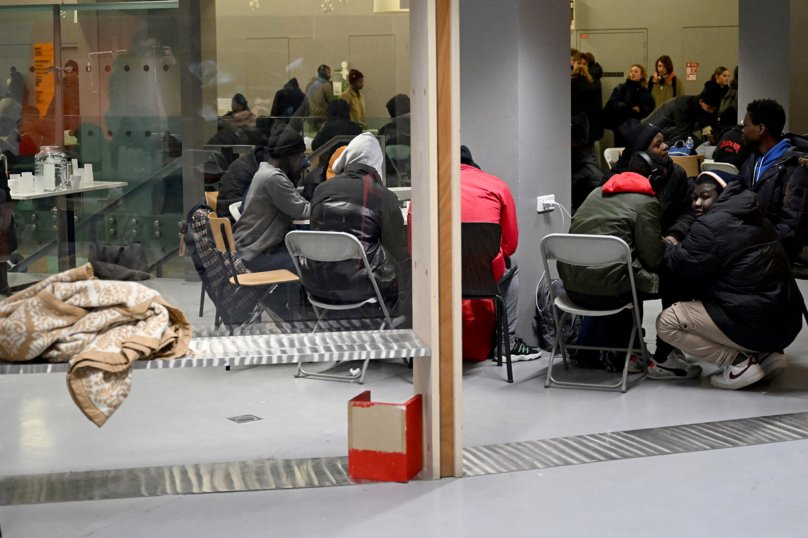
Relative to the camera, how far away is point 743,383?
171 inches

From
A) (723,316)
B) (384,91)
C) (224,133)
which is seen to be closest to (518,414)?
(723,316)

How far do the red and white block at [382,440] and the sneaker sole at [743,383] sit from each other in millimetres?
1985

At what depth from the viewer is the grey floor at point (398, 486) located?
9.34 feet

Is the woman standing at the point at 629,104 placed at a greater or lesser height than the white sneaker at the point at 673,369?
greater

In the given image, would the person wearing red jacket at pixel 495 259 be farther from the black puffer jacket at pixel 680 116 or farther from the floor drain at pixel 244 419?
the black puffer jacket at pixel 680 116

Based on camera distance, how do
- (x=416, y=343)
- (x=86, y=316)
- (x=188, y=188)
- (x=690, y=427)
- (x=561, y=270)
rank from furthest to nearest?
1. (x=188, y=188)
2. (x=561, y=270)
3. (x=690, y=427)
4. (x=416, y=343)
5. (x=86, y=316)

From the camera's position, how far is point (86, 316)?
2910 mm

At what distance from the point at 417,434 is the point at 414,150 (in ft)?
3.65

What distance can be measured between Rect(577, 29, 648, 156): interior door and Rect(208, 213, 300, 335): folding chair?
8.68m

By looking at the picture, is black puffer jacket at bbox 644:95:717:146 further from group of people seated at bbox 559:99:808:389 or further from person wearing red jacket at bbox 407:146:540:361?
person wearing red jacket at bbox 407:146:540:361

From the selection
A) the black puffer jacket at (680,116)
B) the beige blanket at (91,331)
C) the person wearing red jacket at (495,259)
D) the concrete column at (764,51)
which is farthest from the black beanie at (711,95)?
the beige blanket at (91,331)

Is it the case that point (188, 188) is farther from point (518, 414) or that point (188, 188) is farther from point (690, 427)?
point (690, 427)

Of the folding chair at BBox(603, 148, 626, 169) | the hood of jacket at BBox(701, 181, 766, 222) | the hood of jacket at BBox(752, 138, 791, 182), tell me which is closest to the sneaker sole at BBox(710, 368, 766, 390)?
the hood of jacket at BBox(701, 181, 766, 222)

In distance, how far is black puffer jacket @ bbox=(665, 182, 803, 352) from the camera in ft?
13.7
